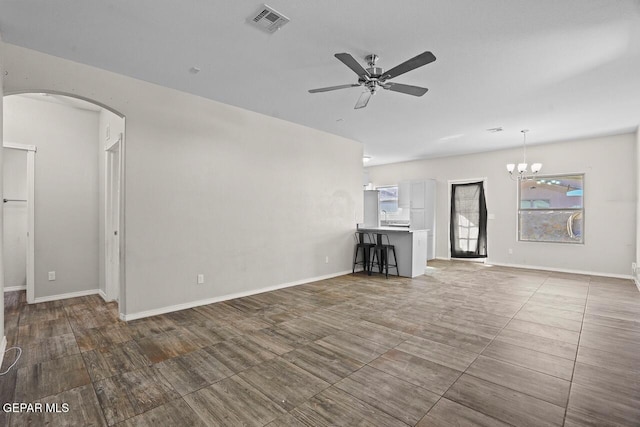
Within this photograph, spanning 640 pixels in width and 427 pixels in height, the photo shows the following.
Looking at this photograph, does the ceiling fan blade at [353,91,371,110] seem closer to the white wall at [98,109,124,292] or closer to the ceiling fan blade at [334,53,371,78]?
the ceiling fan blade at [334,53,371,78]

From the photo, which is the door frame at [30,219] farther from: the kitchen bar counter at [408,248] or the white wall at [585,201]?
the white wall at [585,201]

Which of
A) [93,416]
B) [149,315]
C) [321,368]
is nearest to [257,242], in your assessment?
[149,315]

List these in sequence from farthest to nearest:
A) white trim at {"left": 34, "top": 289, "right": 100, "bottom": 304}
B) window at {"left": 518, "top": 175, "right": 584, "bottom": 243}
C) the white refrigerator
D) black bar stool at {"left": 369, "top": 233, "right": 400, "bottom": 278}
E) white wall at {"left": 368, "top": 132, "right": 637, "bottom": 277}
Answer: the white refrigerator
window at {"left": 518, "top": 175, "right": 584, "bottom": 243}
black bar stool at {"left": 369, "top": 233, "right": 400, "bottom": 278}
white wall at {"left": 368, "top": 132, "right": 637, "bottom": 277}
white trim at {"left": 34, "top": 289, "right": 100, "bottom": 304}

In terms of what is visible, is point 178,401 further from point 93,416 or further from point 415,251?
point 415,251

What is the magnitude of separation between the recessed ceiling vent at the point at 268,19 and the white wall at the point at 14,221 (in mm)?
→ 5015

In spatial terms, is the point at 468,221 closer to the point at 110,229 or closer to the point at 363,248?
the point at 363,248

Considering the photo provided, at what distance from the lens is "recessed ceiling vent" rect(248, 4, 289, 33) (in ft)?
7.77

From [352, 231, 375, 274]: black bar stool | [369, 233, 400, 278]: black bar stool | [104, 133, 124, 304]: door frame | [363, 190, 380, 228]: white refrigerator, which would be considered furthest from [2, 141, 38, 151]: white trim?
[363, 190, 380, 228]: white refrigerator

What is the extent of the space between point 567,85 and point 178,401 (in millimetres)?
5183

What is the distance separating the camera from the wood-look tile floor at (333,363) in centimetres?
191

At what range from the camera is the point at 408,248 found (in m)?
6.08

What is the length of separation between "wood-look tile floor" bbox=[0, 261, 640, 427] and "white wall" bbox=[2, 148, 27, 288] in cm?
72

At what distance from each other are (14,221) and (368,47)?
6.17 meters

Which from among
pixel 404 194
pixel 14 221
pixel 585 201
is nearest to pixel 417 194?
pixel 404 194
